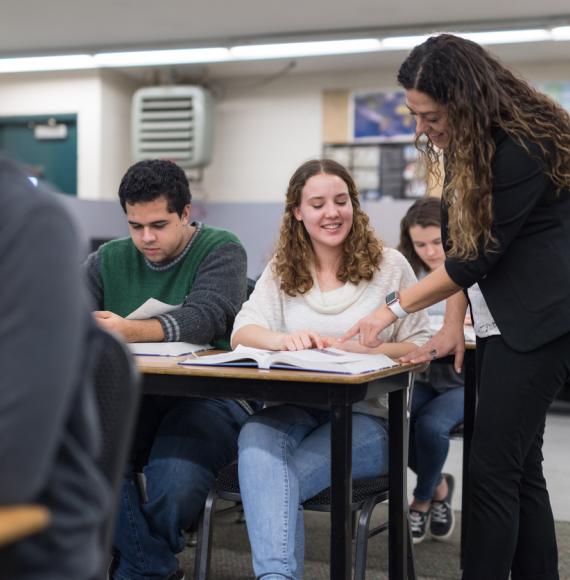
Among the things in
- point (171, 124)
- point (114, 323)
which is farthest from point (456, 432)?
point (171, 124)

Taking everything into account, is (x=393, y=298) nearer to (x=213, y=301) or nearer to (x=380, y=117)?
(x=213, y=301)

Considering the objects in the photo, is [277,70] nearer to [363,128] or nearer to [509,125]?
[363,128]

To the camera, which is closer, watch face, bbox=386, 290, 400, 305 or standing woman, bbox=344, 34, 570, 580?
standing woman, bbox=344, 34, 570, 580

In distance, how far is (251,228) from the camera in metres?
6.02

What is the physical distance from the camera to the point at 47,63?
21.8 feet

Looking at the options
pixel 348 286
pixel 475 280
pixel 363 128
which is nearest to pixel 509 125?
pixel 475 280

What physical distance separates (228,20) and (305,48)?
65cm

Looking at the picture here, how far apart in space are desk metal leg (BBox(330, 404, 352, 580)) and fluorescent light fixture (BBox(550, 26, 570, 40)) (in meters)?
4.74

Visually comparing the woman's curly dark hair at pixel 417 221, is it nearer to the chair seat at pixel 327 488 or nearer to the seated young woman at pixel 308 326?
the seated young woman at pixel 308 326

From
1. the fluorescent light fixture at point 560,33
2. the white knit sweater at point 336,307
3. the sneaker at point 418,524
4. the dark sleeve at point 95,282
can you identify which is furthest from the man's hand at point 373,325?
the fluorescent light fixture at point 560,33

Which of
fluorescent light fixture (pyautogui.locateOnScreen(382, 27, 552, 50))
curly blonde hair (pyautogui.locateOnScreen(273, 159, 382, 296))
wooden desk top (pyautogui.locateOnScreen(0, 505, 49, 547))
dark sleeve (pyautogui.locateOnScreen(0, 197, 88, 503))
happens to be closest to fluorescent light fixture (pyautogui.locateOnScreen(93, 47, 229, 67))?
fluorescent light fixture (pyautogui.locateOnScreen(382, 27, 552, 50))

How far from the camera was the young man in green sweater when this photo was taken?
2.04 meters

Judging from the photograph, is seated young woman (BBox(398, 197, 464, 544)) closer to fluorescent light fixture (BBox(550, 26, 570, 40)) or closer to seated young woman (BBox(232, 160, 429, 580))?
seated young woman (BBox(232, 160, 429, 580))

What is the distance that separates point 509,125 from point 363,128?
5480 mm
